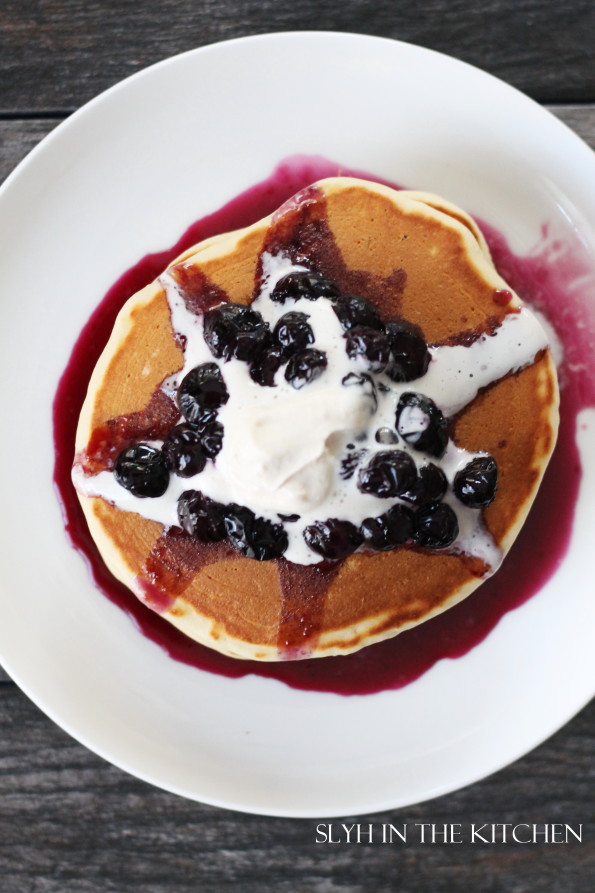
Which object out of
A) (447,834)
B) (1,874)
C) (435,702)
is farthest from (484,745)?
(1,874)

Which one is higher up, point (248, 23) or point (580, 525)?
point (248, 23)

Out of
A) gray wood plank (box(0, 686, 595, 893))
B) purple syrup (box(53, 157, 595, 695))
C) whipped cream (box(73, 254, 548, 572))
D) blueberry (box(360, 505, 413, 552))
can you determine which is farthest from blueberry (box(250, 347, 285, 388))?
gray wood plank (box(0, 686, 595, 893))

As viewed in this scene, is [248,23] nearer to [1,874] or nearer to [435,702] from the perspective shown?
[435,702]

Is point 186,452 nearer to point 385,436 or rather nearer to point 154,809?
point 385,436

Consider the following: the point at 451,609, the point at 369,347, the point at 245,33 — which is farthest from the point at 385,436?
the point at 245,33

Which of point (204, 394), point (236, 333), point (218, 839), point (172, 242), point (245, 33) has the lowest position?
point (218, 839)

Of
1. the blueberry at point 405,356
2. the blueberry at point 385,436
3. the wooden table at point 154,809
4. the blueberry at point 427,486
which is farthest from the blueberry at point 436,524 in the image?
the wooden table at point 154,809
